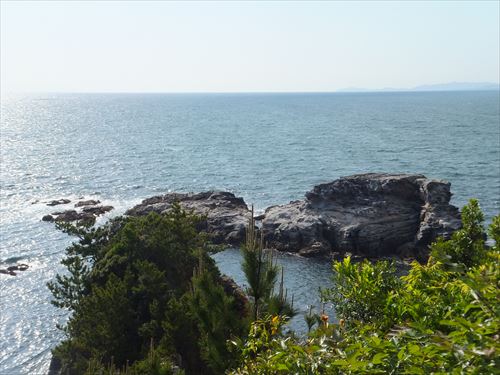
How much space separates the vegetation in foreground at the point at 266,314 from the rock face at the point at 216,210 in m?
20.0

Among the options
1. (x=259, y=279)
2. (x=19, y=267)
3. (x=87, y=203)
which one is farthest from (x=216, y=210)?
(x=259, y=279)

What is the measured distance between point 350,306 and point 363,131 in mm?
160831

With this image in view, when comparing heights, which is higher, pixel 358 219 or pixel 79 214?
pixel 358 219

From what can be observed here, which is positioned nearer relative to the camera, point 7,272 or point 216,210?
point 7,272

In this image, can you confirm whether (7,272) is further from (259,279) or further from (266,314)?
(266,314)

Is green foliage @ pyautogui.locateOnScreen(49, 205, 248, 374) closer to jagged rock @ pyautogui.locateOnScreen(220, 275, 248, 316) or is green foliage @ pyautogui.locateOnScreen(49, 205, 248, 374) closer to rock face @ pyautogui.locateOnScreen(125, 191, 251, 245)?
jagged rock @ pyautogui.locateOnScreen(220, 275, 248, 316)

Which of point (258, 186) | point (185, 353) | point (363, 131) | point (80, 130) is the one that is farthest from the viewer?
point (80, 130)

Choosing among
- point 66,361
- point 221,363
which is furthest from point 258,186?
point 221,363

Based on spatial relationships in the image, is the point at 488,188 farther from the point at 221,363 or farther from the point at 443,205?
the point at 221,363

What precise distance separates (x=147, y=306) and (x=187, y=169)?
74606 mm

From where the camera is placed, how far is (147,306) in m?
32.4

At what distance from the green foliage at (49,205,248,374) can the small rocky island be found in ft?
64.2

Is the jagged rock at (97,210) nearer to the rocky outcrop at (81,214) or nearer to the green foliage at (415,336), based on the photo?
the rocky outcrop at (81,214)

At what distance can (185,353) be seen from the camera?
26656mm
